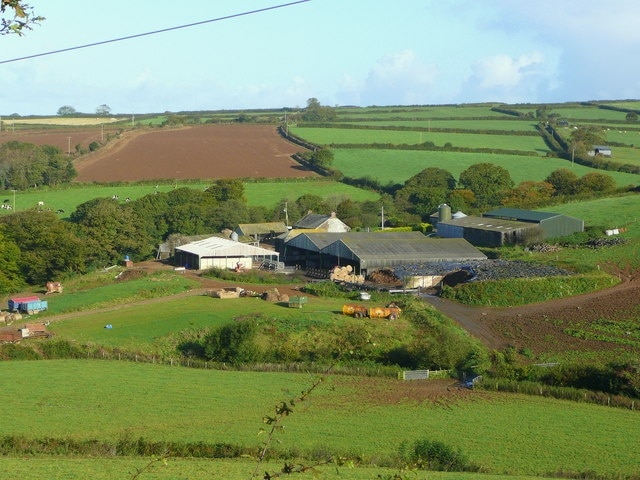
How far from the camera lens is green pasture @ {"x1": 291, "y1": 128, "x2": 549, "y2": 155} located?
97188mm

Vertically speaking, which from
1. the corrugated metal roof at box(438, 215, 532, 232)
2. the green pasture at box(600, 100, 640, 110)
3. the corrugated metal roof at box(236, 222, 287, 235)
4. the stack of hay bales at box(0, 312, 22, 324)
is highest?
the green pasture at box(600, 100, 640, 110)

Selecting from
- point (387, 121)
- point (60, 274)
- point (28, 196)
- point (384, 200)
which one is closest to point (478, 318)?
point (60, 274)

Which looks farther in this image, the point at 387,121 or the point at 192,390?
the point at 387,121

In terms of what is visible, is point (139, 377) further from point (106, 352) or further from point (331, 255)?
point (331, 255)

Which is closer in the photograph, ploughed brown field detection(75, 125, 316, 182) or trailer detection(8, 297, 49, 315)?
trailer detection(8, 297, 49, 315)

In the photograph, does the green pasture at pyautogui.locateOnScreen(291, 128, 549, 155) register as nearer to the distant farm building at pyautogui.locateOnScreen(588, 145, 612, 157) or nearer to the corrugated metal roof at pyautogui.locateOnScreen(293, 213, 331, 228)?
the distant farm building at pyautogui.locateOnScreen(588, 145, 612, 157)

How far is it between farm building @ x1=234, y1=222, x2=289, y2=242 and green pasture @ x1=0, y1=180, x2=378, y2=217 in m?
7.43

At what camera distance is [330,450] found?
20844mm

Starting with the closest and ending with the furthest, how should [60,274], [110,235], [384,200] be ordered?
[60,274]
[110,235]
[384,200]

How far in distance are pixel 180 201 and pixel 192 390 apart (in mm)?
39075

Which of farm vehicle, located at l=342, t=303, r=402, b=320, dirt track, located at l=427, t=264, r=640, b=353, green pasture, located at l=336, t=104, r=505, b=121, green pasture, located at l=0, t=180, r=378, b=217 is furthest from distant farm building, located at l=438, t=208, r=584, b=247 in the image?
green pasture, located at l=336, t=104, r=505, b=121

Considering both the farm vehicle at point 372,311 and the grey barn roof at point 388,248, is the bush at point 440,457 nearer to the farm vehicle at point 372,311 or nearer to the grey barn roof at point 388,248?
the farm vehicle at point 372,311

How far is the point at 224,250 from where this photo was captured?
5131cm

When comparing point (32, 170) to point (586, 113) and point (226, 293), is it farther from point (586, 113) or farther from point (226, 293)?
point (586, 113)
